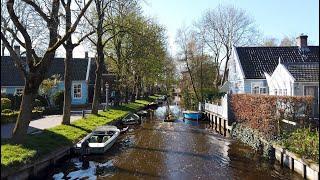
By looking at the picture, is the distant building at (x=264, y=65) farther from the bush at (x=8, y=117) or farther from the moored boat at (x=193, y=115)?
the bush at (x=8, y=117)

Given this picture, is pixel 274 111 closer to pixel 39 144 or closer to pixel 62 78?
pixel 39 144

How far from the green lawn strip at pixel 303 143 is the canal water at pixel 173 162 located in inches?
36.1

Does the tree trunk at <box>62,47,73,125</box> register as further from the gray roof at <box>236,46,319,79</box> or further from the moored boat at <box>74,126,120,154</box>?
the gray roof at <box>236,46,319,79</box>

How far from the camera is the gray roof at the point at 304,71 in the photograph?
27397 millimetres

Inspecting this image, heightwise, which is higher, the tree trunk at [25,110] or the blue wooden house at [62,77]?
the blue wooden house at [62,77]

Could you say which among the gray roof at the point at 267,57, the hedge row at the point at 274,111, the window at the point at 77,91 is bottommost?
the hedge row at the point at 274,111

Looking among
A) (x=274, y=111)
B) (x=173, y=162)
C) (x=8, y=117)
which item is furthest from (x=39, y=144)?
(x=8, y=117)

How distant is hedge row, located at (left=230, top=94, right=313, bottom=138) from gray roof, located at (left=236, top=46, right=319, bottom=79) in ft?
56.5

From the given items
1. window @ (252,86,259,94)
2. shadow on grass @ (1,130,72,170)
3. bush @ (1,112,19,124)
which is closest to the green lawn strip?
shadow on grass @ (1,130,72,170)

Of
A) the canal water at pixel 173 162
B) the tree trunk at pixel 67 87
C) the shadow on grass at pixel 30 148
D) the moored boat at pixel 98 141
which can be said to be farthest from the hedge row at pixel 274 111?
the tree trunk at pixel 67 87

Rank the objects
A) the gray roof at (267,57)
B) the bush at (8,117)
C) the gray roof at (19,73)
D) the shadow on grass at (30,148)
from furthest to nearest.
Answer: the gray roof at (19,73), the gray roof at (267,57), the bush at (8,117), the shadow on grass at (30,148)

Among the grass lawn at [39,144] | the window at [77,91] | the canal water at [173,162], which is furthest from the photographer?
the window at [77,91]

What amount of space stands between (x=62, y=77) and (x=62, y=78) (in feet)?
0.58

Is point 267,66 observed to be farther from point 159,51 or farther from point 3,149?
point 3,149
